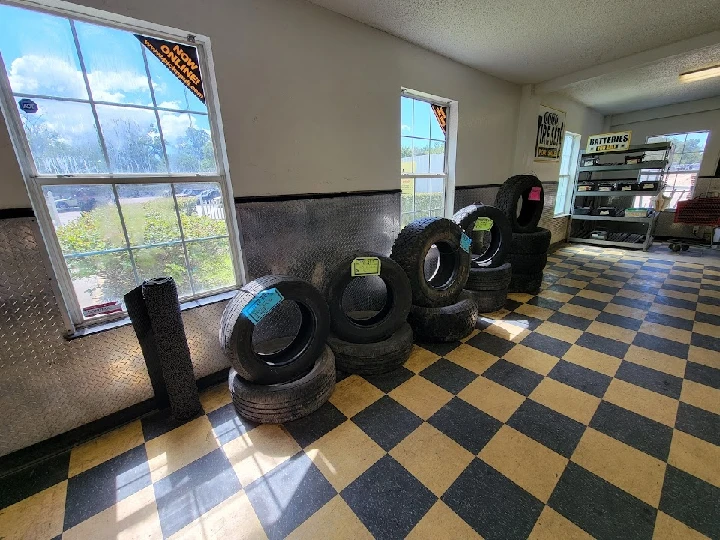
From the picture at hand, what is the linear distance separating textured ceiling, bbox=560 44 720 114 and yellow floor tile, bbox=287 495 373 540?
5.07m

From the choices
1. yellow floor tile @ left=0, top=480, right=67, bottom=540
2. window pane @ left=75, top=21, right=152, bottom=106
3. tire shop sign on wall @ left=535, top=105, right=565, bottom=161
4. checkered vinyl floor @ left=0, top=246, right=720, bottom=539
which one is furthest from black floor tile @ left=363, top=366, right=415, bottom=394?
tire shop sign on wall @ left=535, top=105, right=565, bottom=161

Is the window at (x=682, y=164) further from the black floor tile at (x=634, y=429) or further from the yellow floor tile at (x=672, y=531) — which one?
the yellow floor tile at (x=672, y=531)

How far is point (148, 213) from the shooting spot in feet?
5.38

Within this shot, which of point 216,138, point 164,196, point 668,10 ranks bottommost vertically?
point 164,196

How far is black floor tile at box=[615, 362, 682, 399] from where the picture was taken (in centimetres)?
173

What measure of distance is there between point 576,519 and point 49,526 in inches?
83.5

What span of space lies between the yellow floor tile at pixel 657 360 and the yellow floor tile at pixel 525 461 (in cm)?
128

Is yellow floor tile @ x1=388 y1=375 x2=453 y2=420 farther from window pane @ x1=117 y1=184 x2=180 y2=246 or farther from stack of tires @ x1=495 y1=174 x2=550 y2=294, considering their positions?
stack of tires @ x1=495 y1=174 x2=550 y2=294

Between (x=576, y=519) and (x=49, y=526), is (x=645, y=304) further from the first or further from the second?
(x=49, y=526)

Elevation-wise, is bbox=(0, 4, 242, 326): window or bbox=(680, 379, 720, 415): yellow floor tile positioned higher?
bbox=(0, 4, 242, 326): window

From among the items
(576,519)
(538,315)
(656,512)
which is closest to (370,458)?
(576,519)

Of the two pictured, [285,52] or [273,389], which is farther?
[285,52]

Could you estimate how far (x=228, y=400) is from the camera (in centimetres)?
180

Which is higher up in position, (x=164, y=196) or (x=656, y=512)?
Result: (x=164, y=196)
